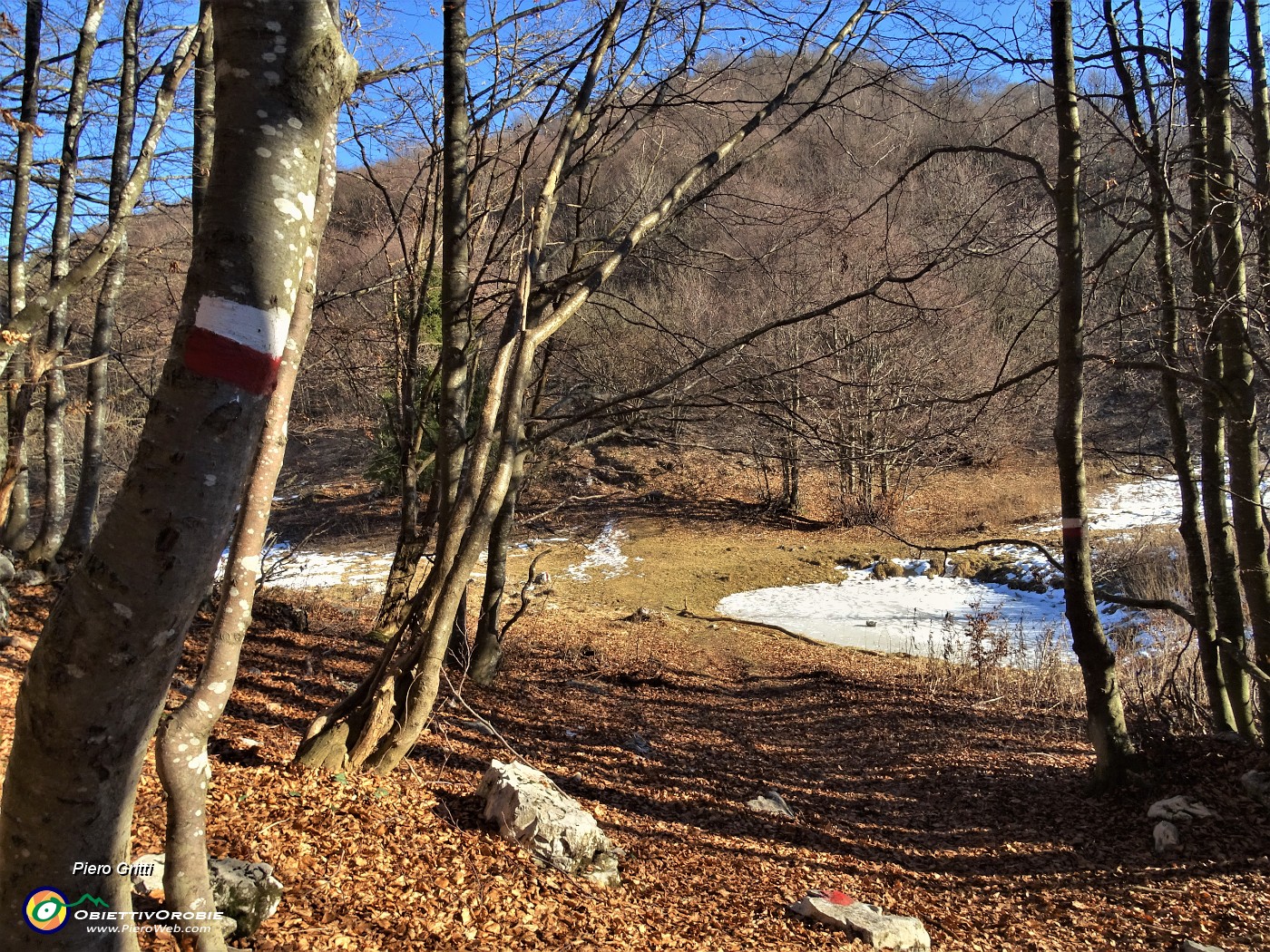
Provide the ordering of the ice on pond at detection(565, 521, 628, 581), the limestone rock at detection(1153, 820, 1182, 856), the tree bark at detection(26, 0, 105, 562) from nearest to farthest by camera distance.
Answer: the limestone rock at detection(1153, 820, 1182, 856) → the tree bark at detection(26, 0, 105, 562) → the ice on pond at detection(565, 521, 628, 581)

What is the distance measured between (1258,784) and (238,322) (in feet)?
19.7

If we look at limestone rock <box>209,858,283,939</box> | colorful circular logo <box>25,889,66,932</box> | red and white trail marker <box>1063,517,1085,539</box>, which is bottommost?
A: limestone rock <box>209,858,283,939</box>

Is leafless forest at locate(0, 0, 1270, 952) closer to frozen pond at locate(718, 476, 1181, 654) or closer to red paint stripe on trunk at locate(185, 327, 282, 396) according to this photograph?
red paint stripe on trunk at locate(185, 327, 282, 396)

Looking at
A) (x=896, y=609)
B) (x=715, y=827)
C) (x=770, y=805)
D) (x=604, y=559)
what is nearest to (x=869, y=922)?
(x=715, y=827)

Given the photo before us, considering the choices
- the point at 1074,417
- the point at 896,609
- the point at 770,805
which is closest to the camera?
the point at 770,805

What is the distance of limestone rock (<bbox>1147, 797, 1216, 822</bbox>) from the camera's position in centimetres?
480

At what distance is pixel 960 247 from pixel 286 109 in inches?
180

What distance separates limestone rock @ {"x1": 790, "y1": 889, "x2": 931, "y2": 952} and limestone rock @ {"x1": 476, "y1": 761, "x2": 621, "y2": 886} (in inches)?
35.9

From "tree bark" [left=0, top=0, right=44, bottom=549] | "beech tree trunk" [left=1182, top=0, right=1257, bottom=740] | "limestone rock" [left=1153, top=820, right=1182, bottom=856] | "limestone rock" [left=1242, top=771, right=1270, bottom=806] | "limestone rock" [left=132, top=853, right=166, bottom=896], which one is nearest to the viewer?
"limestone rock" [left=132, top=853, right=166, bottom=896]

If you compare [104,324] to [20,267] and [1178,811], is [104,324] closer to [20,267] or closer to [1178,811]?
[20,267]

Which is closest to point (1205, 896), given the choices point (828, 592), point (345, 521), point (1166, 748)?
point (1166, 748)

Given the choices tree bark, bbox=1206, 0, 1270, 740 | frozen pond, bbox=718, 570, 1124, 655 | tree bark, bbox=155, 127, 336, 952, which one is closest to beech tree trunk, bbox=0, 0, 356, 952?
tree bark, bbox=155, 127, 336, 952

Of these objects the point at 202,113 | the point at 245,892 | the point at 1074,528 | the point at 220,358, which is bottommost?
the point at 245,892

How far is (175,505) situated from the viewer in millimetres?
1555
